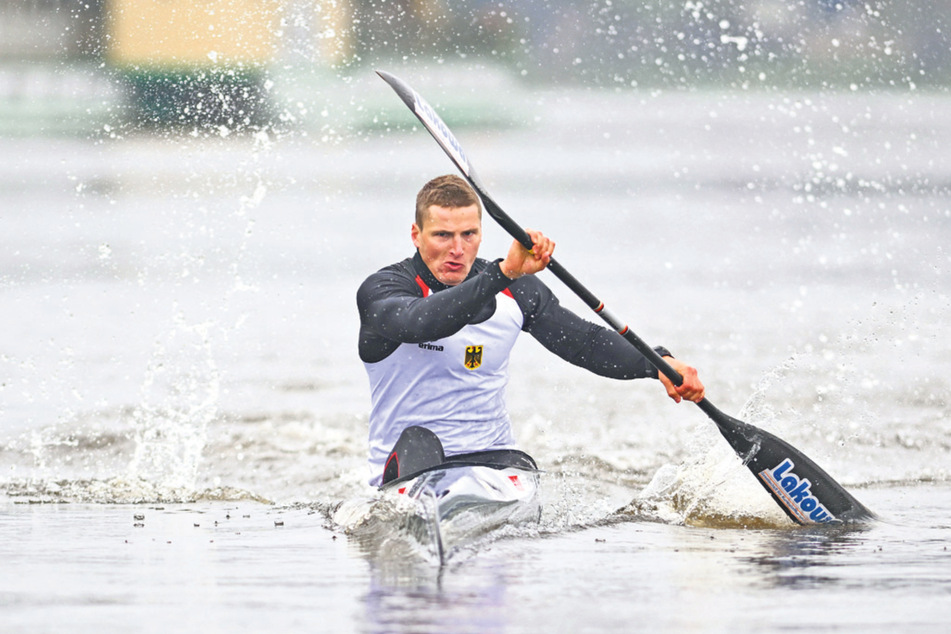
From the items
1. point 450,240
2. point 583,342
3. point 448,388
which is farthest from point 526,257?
point 583,342

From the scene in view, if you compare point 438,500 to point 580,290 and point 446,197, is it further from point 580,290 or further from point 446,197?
point 446,197

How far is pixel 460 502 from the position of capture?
5.18m

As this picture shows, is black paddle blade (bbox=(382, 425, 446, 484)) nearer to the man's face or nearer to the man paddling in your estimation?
the man paddling

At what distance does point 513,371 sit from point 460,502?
780 centimetres

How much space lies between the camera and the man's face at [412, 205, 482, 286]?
572 centimetres

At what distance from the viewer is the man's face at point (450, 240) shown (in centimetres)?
572

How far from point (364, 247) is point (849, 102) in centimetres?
2008

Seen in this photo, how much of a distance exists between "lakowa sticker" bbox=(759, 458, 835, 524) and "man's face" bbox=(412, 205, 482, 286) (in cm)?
174

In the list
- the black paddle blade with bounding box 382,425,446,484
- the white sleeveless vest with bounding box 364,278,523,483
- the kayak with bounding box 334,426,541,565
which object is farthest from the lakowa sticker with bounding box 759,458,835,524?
the black paddle blade with bounding box 382,425,446,484

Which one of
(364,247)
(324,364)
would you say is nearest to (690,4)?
(364,247)

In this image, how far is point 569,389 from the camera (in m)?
12.3

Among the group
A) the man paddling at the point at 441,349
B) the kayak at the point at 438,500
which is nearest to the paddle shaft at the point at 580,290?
the man paddling at the point at 441,349

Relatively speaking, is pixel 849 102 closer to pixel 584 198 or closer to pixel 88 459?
pixel 584 198

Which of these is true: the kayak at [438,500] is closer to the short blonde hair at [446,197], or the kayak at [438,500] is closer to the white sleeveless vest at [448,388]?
the white sleeveless vest at [448,388]
